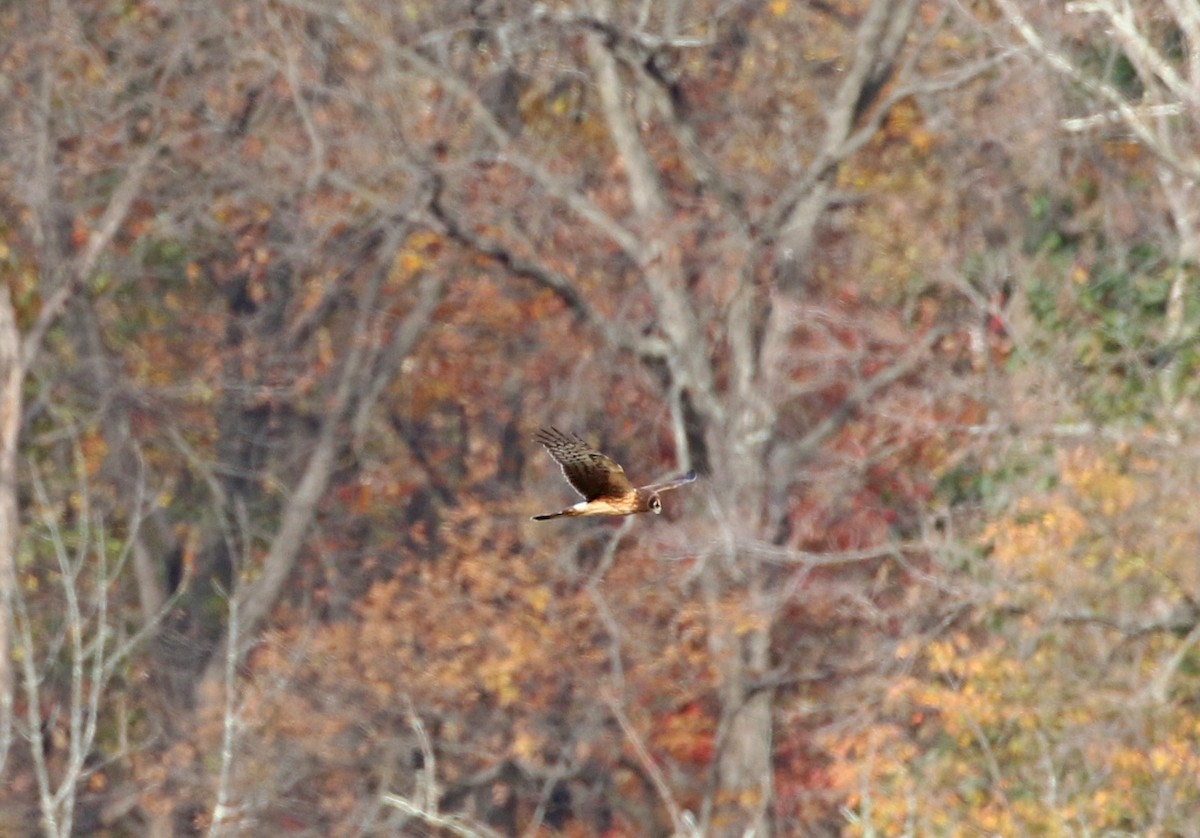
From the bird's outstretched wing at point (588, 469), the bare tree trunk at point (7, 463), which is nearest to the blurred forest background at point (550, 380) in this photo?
the bare tree trunk at point (7, 463)

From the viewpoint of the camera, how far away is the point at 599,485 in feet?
22.7

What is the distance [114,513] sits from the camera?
71.6ft

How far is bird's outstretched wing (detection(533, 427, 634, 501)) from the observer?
22.4ft

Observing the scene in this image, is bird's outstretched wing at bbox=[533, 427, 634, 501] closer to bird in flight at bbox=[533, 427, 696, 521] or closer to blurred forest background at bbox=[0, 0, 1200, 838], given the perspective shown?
bird in flight at bbox=[533, 427, 696, 521]

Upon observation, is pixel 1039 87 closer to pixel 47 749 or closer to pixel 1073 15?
pixel 1073 15

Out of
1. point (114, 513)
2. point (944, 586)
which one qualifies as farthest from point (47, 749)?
point (944, 586)

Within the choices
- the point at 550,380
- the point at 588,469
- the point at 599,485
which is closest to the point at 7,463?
the point at 550,380

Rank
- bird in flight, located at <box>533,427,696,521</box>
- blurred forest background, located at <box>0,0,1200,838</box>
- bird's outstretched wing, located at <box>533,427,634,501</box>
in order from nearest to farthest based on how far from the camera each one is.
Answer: bird in flight, located at <box>533,427,696,521</box> < bird's outstretched wing, located at <box>533,427,634,501</box> < blurred forest background, located at <box>0,0,1200,838</box>

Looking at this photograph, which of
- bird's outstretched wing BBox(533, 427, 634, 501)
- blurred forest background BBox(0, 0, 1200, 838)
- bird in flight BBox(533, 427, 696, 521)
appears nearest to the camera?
bird in flight BBox(533, 427, 696, 521)

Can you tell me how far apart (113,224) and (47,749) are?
15.0ft

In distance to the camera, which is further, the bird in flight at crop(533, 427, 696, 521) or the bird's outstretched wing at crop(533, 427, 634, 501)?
the bird's outstretched wing at crop(533, 427, 634, 501)

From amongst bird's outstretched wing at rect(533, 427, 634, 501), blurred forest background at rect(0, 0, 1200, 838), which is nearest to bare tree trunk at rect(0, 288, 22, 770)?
blurred forest background at rect(0, 0, 1200, 838)

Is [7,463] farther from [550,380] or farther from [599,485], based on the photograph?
[599,485]

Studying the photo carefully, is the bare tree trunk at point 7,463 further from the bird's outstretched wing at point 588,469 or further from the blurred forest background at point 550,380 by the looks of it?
the bird's outstretched wing at point 588,469
